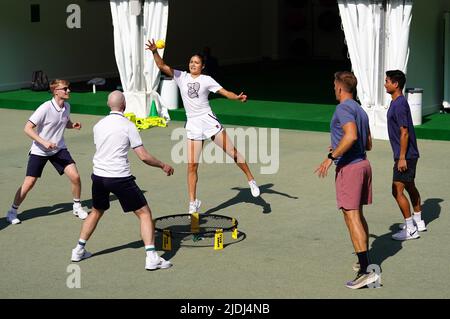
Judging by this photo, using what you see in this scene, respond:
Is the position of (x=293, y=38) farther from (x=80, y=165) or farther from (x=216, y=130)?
(x=216, y=130)

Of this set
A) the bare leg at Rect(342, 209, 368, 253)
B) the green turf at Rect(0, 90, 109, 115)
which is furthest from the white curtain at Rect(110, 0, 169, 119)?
the bare leg at Rect(342, 209, 368, 253)

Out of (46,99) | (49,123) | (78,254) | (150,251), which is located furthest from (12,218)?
(46,99)

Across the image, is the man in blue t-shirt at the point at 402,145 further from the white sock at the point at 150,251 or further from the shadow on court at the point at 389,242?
the white sock at the point at 150,251

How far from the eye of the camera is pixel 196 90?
11227mm

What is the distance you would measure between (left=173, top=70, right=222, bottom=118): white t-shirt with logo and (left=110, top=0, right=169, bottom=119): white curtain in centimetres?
712

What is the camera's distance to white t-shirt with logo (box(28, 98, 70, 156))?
10602 mm

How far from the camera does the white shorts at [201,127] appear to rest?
36.8ft

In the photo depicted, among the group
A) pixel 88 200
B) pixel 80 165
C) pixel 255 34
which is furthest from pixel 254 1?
pixel 88 200

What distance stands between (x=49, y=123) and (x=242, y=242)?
2528 mm

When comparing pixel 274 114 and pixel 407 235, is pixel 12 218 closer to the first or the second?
pixel 407 235

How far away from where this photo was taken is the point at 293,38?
30359 mm

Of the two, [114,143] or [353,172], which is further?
A: [114,143]

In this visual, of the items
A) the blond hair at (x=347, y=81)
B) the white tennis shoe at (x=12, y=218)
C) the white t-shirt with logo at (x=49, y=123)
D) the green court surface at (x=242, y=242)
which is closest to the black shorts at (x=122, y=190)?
the green court surface at (x=242, y=242)

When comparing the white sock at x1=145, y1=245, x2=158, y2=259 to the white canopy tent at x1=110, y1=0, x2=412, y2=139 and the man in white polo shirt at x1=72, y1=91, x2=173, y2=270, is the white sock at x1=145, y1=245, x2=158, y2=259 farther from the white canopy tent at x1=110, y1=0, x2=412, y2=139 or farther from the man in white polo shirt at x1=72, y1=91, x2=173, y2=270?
the white canopy tent at x1=110, y1=0, x2=412, y2=139
